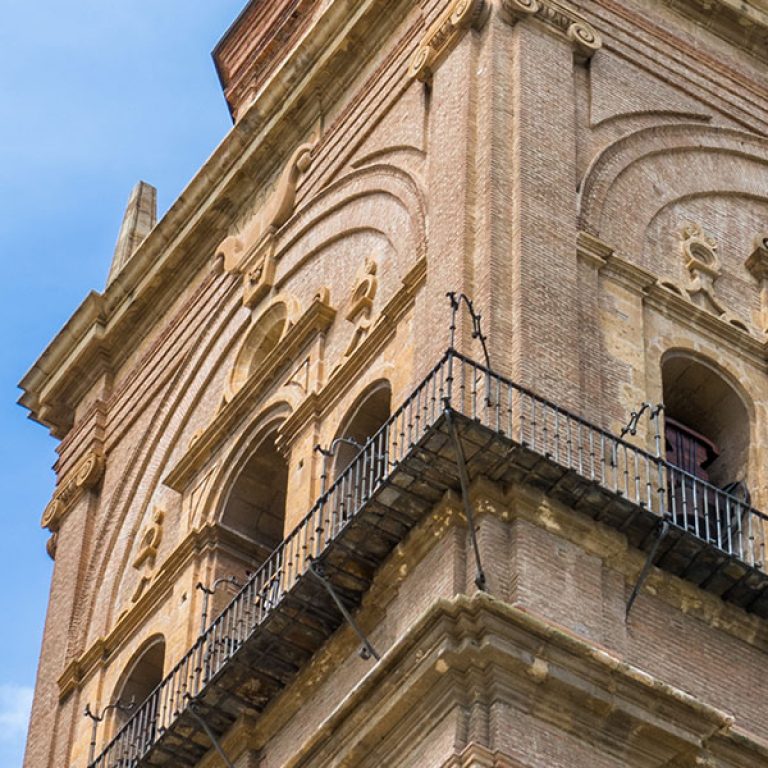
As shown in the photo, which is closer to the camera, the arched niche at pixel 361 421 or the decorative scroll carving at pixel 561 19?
the arched niche at pixel 361 421

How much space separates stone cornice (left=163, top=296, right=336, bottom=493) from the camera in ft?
93.3

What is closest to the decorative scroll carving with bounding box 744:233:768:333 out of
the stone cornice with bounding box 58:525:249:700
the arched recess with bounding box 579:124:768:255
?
the arched recess with bounding box 579:124:768:255

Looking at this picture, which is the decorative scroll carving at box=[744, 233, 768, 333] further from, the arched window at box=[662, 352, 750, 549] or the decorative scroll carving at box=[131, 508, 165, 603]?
the decorative scroll carving at box=[131, 508, 165, 603]

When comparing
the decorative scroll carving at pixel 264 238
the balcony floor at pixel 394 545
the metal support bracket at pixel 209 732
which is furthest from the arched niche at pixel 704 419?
the decorative scroll carving at pixel 264 238

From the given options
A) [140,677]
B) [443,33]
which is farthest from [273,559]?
[443,33]

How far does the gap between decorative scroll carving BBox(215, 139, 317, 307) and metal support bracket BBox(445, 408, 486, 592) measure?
7.84 m

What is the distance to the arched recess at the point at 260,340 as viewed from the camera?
29984mm

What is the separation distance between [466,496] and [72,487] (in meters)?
11.0

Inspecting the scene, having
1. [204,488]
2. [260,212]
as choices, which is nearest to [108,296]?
[260,212]

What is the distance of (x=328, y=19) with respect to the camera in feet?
103

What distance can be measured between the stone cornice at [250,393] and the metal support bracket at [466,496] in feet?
18.4

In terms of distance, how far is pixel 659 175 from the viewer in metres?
28.4

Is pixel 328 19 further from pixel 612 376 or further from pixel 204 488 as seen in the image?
pixel 612 376

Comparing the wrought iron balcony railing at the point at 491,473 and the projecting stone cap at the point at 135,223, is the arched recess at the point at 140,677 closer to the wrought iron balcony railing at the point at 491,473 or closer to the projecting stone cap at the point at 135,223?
the wrought iron balcony railing at the point at 491,473
